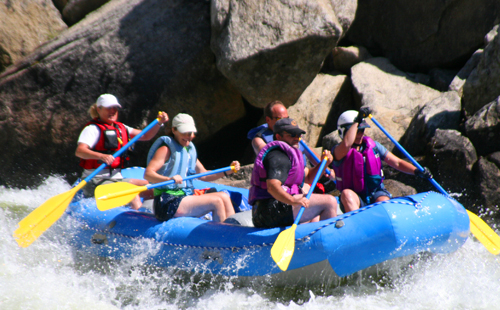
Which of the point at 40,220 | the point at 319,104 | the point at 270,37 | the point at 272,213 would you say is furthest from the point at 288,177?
the point at 319,104

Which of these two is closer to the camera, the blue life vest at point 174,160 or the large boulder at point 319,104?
the blue life vest at point 174,160

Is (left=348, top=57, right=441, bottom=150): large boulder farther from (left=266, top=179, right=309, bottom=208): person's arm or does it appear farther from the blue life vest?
(left=266, top=179, right=309, bottom=208): person's arm

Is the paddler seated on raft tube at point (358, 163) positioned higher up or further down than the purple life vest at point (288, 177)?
further down

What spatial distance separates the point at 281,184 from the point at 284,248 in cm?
45

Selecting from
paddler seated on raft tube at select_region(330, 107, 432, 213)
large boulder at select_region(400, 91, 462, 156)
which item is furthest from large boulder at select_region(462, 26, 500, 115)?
paddler seated on raft tube at select_region(330, 107, 432, 213)

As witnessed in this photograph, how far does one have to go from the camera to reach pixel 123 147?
424cm

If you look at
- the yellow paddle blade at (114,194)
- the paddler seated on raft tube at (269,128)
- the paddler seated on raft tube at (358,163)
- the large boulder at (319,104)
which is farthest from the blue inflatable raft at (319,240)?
the large boulder at (319,104)

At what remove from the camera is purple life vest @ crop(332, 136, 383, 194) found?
378 centimetres

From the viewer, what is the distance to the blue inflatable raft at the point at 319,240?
3041mm

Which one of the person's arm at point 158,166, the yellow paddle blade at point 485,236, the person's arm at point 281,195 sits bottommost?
the yellow paddle blade at point 485,236

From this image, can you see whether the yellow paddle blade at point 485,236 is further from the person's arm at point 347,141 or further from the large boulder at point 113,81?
the large boulder at point 113,81

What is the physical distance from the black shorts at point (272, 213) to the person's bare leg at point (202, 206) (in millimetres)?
588

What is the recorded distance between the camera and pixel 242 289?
341 cm

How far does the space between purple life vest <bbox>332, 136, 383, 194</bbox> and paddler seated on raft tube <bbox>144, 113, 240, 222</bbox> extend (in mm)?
1009
